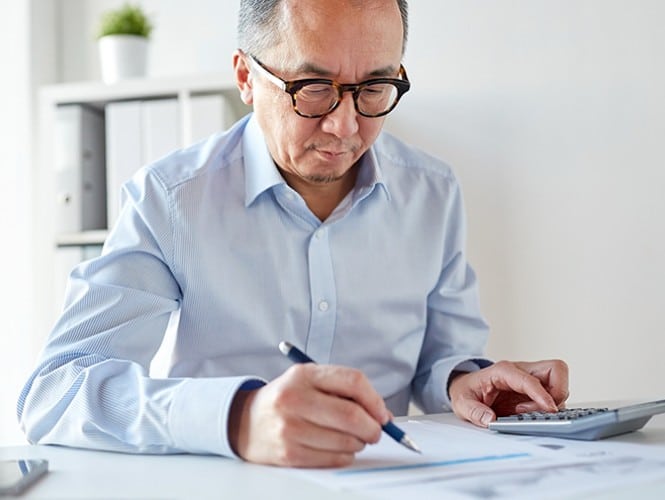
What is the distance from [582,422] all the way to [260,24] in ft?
2.53

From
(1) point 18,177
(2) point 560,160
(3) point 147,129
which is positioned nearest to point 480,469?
(2) point 560,160

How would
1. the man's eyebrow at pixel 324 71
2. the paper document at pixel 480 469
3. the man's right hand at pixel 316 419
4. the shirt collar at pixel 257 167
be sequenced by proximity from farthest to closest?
the shirt collar at pixel 257 167 < the man's eyebrow at pixel 324 71 < the man's right hand at pixel 316 419 < the paper document at pixel 480 469

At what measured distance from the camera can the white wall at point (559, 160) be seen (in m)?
2.10

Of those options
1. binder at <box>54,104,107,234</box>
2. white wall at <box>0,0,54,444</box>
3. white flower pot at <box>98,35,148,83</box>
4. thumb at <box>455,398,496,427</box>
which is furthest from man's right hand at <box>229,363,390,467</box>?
white wall at <box>0,0,54,444</box>

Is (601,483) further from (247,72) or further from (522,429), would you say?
(247,72)

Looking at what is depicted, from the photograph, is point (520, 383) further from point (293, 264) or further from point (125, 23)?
point (125, 23)

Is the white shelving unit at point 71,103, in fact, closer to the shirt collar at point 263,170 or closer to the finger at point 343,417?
the shirt collar at point 263,170

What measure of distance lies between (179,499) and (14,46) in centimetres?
205

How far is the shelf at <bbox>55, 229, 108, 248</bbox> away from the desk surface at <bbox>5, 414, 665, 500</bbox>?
118 centimetres

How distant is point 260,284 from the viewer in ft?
4.82

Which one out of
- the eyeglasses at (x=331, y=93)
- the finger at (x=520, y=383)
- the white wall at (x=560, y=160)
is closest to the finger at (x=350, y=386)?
the finger at (x=520, y=383)

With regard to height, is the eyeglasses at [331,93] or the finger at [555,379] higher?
the eyeglasses at [331,93]

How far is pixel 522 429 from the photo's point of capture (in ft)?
3.65

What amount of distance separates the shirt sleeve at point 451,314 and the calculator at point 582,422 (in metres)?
0.44
